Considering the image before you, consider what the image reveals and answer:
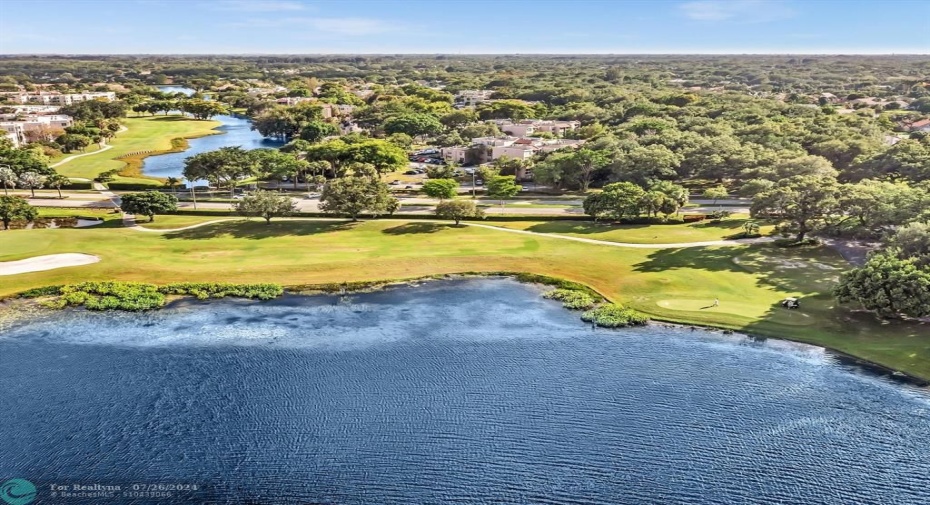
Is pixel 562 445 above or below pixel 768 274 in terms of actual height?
below

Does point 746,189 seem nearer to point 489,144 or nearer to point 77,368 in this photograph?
point 489,144

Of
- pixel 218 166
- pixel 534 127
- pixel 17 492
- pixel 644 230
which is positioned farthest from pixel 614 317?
pixel 534 127

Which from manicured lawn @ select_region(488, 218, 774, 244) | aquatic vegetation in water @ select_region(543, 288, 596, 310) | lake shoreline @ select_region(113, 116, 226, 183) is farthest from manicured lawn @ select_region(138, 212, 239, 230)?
aquatic vegetation in water @ select_region(543, 288, 596, 310)

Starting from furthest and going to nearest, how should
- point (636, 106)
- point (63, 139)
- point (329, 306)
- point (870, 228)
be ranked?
point (636, 106) → point (63, 139) → point (870, 228) → point (329, 306)

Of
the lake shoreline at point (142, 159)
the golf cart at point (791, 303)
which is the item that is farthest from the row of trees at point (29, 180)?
the golf cart at point (791, 303)

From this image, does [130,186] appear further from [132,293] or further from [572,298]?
[572,298]

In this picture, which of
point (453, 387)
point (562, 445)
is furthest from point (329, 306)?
point (562, 445)
